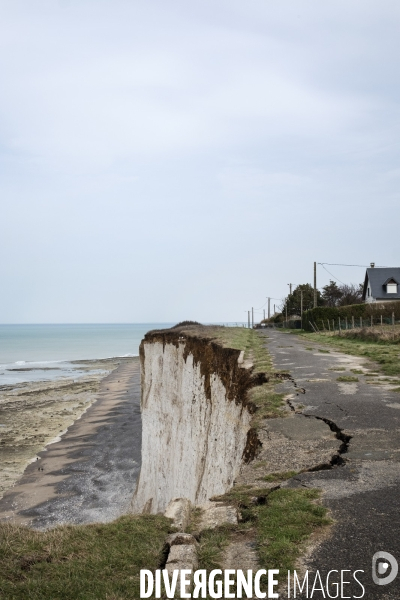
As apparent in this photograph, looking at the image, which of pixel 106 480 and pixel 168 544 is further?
pixel 106 480

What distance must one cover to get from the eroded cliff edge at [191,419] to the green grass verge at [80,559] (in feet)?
13.6

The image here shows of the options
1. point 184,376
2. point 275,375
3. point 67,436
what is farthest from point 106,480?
point 275,375

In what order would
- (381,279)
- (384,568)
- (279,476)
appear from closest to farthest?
(384,568) < (279,476) < (381,279)

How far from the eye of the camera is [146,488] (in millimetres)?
21594

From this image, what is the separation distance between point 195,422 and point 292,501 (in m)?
14.7

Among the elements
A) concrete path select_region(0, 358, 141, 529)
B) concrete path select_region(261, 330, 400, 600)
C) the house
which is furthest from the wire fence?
concrete path select_region(261, 330, 400, 600)

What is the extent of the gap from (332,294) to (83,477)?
2822 inches

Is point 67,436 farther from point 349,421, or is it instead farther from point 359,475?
point 359,475

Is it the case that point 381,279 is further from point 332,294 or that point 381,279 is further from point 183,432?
point 183,432

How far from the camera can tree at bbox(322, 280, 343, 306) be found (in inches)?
3483

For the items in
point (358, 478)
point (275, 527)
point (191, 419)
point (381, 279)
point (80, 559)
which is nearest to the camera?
point (80, 559)

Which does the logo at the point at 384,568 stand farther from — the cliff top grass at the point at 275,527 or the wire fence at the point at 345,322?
the wire fence at the point at 345,322

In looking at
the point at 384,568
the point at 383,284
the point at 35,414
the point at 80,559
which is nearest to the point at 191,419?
the point at 80,559

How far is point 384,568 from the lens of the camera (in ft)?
13.8
